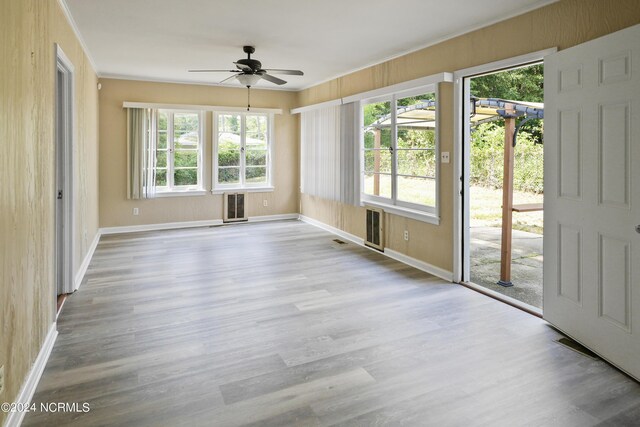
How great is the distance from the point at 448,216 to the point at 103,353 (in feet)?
11.1

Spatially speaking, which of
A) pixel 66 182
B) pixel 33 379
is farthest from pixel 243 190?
pixel 33 379

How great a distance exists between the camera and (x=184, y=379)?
8.03 ft

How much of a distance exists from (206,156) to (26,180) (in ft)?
17.2

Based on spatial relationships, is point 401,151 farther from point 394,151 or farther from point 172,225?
point 172,225

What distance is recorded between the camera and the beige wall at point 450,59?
118 inches

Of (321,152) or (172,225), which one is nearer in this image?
(321,152)

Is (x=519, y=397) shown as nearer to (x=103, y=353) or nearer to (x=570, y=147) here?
(x=570, y=147)

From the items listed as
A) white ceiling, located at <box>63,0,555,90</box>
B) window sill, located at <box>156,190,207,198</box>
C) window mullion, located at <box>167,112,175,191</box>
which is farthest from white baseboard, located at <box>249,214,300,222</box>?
white ceiling, located at <box>63,0,555,90</box>

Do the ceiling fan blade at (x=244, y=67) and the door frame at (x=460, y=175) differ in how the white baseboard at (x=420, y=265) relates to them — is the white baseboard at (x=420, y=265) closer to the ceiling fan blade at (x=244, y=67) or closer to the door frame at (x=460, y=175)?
the door frame at (x=460, y=175)

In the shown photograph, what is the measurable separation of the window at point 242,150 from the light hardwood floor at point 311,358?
11.1 ft

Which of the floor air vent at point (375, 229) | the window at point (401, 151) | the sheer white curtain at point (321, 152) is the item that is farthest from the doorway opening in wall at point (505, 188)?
the sheer white curtain at point (321, 152)

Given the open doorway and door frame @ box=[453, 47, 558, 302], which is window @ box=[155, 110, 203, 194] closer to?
the open doorway

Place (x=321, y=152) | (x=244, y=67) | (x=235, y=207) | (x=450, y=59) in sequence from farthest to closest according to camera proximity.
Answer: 1. (x=235, y=207)
2. (x=321, y=152)
3. (x=244, y=67)
4. (x=450, y=59)

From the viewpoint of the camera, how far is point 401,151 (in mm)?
5254
